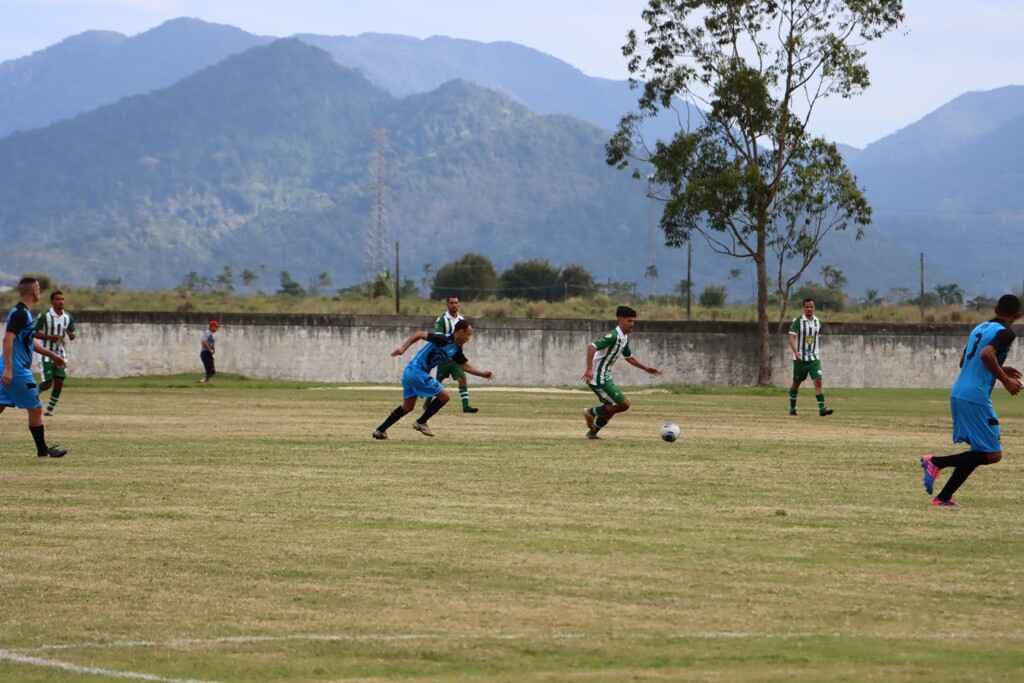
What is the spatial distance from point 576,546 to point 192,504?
161 inches

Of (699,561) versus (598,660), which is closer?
(598,660)

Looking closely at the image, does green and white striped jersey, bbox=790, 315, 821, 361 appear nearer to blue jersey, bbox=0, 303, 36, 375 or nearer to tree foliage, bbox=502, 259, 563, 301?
blue jersey, bbox=0, 303, 36, 375

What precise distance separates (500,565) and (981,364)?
5.76m

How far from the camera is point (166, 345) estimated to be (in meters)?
51.7

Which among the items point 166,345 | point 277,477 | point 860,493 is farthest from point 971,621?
point 166,345

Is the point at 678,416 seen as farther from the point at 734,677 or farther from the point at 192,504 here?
the point at 734,677

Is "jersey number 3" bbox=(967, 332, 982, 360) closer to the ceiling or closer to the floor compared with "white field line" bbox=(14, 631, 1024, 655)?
closer to the ceiling

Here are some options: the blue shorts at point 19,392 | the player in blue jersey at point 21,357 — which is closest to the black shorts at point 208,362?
the player in blue jersey at point 21,357

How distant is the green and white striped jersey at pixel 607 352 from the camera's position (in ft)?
77.0

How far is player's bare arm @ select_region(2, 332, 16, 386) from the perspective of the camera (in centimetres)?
1820

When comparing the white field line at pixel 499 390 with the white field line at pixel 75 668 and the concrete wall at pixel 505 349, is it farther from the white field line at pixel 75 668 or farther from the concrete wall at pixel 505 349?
the white field line at pixel 75 668

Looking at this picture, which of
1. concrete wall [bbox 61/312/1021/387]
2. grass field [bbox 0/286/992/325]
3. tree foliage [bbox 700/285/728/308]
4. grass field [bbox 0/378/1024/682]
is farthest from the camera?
tree foliage [bbox 700/285/728/308]

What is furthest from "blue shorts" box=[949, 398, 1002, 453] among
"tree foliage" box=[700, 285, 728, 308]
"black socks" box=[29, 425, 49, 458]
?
"tree foliage" box=[700, 285, 728, 308]

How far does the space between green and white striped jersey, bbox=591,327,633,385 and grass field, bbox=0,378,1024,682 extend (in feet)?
7.63
